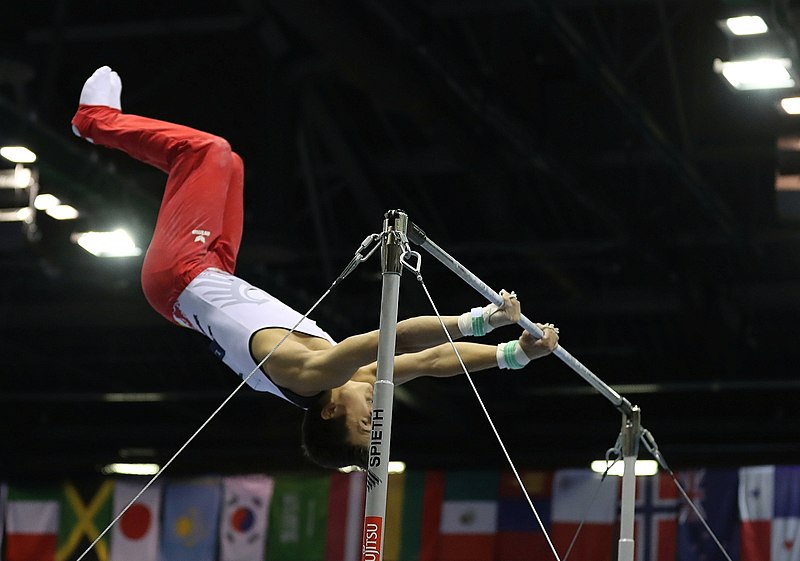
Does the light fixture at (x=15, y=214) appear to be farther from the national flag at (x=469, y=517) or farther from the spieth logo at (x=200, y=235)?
the national flag at (x=469, y=517)

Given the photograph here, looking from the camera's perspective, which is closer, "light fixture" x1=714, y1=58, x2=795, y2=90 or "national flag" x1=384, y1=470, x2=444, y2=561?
"light fixture" x1=714, y1=58, x2=795, y2=90

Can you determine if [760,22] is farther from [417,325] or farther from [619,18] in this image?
[417,325]

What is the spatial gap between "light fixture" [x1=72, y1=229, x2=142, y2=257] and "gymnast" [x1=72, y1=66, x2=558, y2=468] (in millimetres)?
3521

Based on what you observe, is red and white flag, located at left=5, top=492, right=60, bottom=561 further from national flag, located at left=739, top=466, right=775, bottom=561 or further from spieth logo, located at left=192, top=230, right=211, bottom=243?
spieth logo, located at left=192, top=230, right=211, bottom=243

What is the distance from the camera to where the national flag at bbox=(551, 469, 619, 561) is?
34.1ft

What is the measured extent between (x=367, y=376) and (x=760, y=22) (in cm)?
272

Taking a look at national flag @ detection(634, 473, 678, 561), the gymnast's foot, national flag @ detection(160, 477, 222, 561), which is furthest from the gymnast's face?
national flag @ detection(160, 477, 222, 561)

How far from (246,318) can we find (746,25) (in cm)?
305

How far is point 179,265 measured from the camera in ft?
17.2

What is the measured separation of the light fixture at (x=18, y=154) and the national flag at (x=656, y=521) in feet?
16.7

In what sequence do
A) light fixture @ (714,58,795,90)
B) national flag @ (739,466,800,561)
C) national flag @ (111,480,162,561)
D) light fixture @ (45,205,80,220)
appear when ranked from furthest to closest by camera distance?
national flag @ (111,480,162,561)
national flag @ (739,466,800,561)
light fixture @ (45,205,80,220)
light fixture @ (714,58,795,90)


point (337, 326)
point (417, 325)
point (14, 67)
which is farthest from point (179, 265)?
point (337, 326)

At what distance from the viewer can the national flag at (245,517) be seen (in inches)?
444

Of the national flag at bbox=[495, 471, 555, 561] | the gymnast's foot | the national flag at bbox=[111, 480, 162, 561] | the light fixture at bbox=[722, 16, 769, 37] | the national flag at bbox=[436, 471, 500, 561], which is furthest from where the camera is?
the national flag at bbox=[111, 480, 162, 561]
